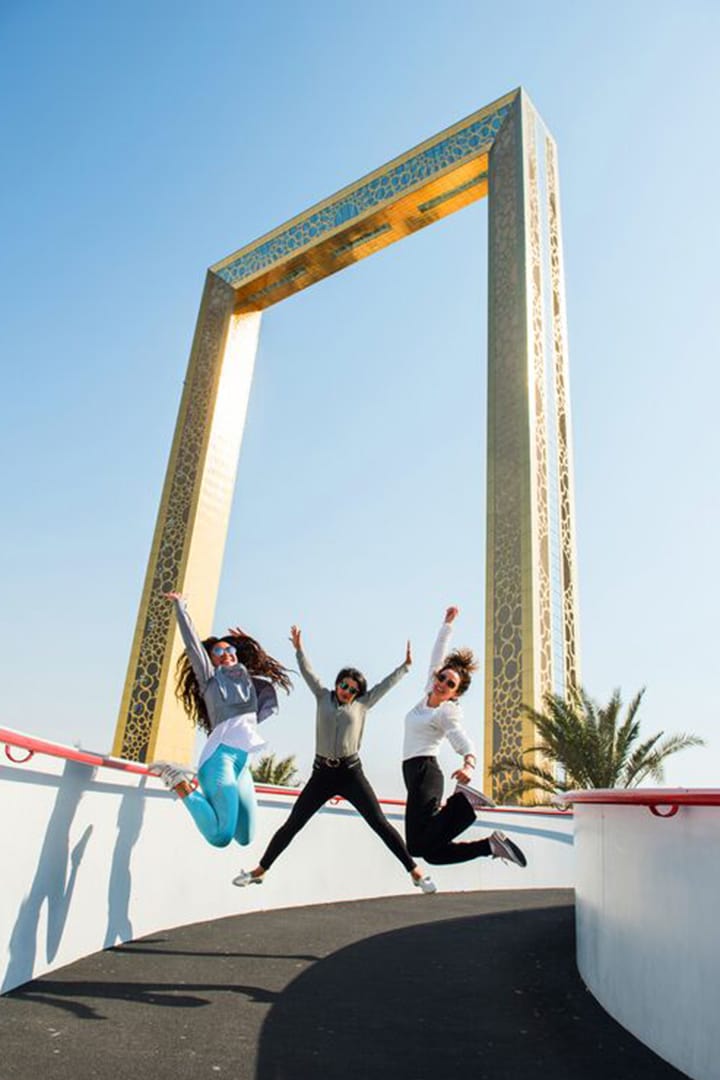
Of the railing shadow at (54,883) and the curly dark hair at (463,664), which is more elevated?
the curly dark hair at (463,664)

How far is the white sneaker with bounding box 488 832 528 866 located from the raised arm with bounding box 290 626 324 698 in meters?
1.22

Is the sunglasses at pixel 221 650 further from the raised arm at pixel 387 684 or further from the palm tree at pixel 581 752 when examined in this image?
the palm tree at pixel 581 752

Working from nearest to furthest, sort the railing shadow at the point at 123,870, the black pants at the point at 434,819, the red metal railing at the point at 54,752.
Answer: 1. the red metal railing at the point at 54,752
2. the railing shadow at the point at 123,870
3. the black pants at the point at 434,819

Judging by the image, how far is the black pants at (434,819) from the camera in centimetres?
405

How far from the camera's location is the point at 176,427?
Result: 59.1 ft

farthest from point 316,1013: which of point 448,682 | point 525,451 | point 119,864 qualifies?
point 525,451

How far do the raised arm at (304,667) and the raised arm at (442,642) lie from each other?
2.11 feet

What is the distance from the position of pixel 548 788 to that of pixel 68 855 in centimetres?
900

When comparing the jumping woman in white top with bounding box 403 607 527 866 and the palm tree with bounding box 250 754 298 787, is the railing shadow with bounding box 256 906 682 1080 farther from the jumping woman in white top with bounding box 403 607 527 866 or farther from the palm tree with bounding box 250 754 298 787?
the palm tree with bounding box 250 754 298 787

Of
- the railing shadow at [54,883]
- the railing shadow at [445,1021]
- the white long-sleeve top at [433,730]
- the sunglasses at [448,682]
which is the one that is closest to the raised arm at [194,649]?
the railing shadow at [54,883]

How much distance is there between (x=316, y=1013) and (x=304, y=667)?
1889 millimetres

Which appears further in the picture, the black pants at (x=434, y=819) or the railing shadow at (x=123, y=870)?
the black pants at (x=434, y=819)

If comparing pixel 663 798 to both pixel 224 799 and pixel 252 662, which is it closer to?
pixel 224 799

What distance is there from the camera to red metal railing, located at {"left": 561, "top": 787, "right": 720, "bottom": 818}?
2375 mm
